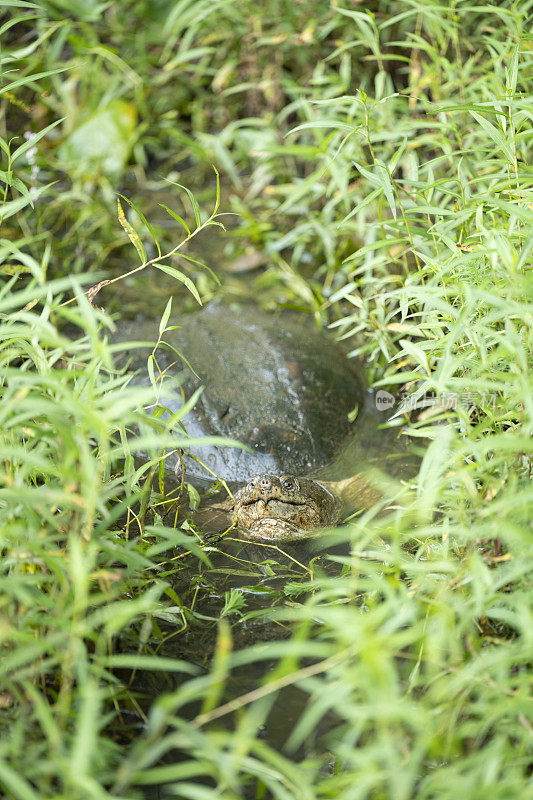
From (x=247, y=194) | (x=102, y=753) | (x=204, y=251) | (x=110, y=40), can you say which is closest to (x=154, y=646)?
(x=102, y=753)

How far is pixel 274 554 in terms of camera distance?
277 cm

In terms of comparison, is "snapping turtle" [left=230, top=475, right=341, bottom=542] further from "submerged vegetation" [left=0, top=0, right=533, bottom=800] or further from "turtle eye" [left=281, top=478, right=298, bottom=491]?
"submerged vegetation" [left=0, top=0, right=533, bottom=800]

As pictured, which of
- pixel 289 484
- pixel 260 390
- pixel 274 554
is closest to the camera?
pixel 274 554

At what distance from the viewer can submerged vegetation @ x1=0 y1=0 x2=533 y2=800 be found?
1.45m

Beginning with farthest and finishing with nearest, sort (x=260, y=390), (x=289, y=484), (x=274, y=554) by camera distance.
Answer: (x=260, y=390) < (x=289, y=484) < (x=274, y=554)

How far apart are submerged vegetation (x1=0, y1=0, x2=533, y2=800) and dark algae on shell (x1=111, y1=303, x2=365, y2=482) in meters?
0.28

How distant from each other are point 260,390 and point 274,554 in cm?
98

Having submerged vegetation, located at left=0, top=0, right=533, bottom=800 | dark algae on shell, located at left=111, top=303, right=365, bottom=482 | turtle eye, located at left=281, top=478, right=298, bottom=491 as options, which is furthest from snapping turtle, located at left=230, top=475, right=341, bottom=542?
dark algae on shell, located at left=111, top=303, right=365, bottom=482

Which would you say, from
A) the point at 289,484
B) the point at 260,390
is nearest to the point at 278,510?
the point at 289,484

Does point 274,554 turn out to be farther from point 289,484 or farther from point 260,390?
point 260,390

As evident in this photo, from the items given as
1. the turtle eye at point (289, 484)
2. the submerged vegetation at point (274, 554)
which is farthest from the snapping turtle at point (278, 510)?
the submerged vegetation at point (274, 554)

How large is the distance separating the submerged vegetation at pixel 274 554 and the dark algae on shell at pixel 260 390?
11.0 inches

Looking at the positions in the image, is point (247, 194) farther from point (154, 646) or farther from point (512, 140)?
point (154, 646)

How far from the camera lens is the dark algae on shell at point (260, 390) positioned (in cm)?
Result: 329
